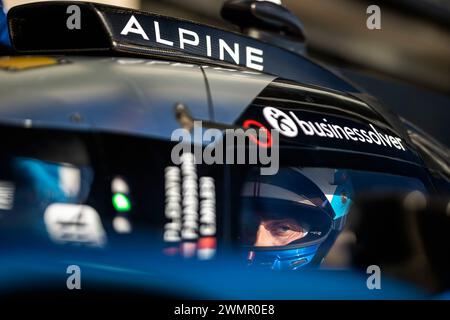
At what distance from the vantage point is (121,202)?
1822 mm

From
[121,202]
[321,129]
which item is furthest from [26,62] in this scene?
[321,129]

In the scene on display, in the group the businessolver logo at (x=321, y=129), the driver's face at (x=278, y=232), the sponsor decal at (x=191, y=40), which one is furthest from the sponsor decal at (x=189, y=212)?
the sponsor decal at (x=191, y=40)

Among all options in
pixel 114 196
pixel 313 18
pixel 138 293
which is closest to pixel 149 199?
pixel 114 196

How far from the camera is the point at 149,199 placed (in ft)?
Answer: 6.02

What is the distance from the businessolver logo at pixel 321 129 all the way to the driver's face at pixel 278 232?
21cm

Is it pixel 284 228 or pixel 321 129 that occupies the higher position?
pixel 321 129

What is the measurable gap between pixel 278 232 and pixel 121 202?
45 centimetres

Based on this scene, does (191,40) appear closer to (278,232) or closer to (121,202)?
(278,232)

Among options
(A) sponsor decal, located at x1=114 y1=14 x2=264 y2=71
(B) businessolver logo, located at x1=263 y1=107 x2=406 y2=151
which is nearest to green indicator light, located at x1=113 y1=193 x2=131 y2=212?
(B) businessolver logo, located at x1=263 y1=107 x2=406 y2=151

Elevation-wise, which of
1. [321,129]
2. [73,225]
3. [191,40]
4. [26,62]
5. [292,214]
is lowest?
[73,225]

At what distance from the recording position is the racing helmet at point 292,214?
6.57 ft

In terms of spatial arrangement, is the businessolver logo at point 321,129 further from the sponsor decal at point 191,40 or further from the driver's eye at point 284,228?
the sponsor decal at point 191,40

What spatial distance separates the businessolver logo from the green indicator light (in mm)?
428

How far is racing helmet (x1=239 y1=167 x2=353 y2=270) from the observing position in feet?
6.57
